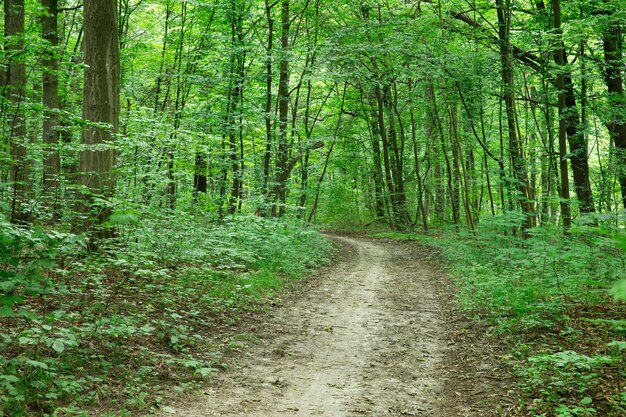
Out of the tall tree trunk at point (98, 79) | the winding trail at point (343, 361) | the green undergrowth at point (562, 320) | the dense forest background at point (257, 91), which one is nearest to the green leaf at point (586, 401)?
the green undergrowth at point (562, 320)

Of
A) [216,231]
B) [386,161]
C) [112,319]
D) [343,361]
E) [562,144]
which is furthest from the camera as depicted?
[386,161]

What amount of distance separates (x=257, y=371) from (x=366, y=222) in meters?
27.3

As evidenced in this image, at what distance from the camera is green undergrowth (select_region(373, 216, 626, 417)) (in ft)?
15.0

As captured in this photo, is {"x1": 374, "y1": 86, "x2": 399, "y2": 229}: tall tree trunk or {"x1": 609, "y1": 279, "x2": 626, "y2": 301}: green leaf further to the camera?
{"x1": 374, "y1": 86, "x2": 399, "y2": 229}: tall tree trunk

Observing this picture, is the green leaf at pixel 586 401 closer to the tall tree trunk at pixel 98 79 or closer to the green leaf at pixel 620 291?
the green leaf at pixel 620 291

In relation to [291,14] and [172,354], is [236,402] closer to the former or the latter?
[172,354]

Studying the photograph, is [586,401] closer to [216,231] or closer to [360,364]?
[360,364]

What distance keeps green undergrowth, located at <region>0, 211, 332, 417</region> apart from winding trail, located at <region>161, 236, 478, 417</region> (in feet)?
1.67

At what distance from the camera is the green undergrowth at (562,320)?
15.0ft

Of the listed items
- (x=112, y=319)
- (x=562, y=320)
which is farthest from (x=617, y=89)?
(x=112, y=319)

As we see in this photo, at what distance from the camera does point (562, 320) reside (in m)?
7.03

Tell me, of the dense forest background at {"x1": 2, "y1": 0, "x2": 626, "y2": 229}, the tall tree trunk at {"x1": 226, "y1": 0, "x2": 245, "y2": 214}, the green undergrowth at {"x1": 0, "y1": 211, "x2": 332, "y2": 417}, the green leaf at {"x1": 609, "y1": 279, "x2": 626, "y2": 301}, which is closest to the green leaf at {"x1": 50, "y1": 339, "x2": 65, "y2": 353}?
the green undergrowth at {"x1": 0, "y1": 211, "x2": 332, "y2": 417}

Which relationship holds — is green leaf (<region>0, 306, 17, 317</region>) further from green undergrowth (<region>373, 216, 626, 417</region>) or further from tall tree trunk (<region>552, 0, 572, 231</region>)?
tall tree trunk (<region>552, 0, 572, 231</region>)

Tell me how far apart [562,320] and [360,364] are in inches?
126
